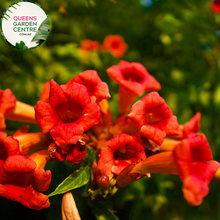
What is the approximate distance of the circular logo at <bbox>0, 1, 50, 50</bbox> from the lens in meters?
2.26

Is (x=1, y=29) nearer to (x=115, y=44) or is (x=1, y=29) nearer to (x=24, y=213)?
(x=24, y=213)

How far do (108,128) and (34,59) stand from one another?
1.85 metres

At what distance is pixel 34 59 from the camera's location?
132 inches

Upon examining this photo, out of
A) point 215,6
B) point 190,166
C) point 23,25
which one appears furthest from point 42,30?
point 215,6

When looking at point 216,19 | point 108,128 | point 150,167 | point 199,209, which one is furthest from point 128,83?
point 199,209

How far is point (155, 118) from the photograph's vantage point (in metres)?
1.95

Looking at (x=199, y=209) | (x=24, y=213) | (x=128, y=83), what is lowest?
(x=199, y=209)

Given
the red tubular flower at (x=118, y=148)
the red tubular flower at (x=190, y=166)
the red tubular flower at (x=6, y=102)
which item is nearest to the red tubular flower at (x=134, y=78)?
the red tubular flower at (x=118, y=148)

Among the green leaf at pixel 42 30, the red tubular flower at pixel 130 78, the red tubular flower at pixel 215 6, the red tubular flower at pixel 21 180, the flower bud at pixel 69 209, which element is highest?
the red tubular flower at pixel 215 6

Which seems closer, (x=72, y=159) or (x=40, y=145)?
(x=72, y=159)

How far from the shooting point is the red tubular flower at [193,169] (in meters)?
1.32

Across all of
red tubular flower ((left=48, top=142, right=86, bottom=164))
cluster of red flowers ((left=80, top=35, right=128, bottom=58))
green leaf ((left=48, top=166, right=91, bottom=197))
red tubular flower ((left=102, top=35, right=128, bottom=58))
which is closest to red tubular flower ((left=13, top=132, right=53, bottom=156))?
red tubular flower ((left=48, top=142, right=86, bottom=164))

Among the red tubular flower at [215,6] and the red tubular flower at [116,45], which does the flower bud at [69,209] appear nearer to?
the red tubular flower at [116,45]

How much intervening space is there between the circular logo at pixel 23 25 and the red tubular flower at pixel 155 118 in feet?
4.36
